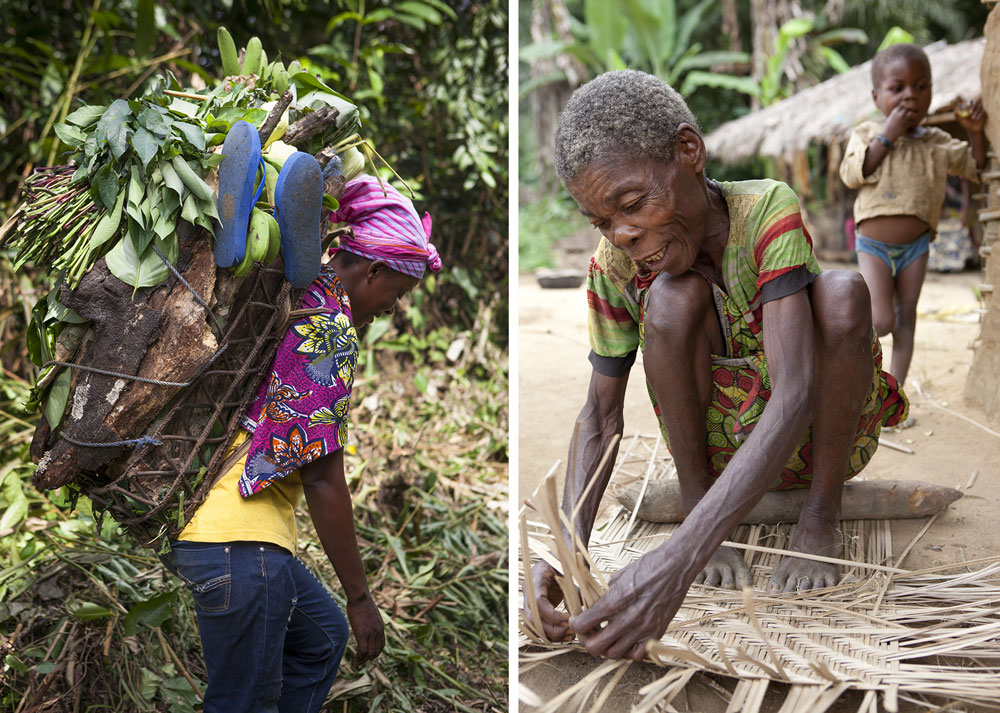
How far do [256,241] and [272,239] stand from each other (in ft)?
0.11

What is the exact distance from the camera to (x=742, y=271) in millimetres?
1887

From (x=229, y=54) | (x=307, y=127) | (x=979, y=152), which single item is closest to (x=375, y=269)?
(x=307, y=127)

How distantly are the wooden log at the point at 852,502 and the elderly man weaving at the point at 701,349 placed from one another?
0.08 meters

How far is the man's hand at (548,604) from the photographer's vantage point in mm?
1736

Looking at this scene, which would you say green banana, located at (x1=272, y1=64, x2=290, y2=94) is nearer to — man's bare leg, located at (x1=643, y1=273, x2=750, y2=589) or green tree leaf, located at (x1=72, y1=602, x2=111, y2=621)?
man's bare leg, located at (x1=643, y1=273, x2=750, y2=589)

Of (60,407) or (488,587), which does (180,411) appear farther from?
(488,587)

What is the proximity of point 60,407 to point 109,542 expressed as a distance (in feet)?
4.28

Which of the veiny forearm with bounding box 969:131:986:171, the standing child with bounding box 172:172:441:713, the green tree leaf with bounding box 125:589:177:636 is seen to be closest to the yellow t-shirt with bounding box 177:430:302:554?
the standing child with bounding box 172:172:441:713

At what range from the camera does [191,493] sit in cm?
167

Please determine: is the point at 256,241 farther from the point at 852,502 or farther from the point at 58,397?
the point at 852,502

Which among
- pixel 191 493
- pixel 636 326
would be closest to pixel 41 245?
pixel 191 493

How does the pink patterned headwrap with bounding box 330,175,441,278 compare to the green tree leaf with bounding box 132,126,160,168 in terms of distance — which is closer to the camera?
the green tree leaf with bounding box 132,126,160,168

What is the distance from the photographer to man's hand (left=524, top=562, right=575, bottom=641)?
1.74 m

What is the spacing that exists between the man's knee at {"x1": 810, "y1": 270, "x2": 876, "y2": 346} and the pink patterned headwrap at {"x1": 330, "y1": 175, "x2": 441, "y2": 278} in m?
0.88
